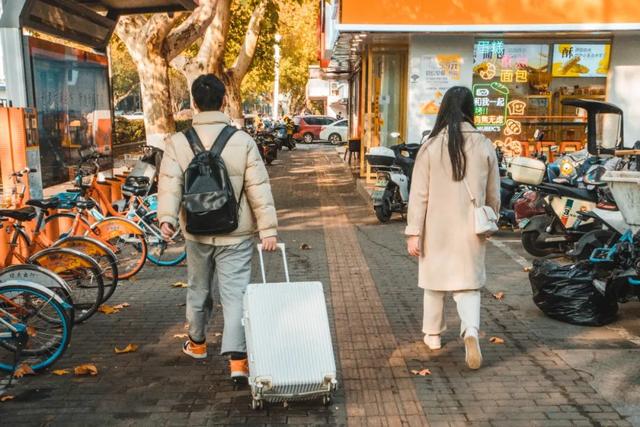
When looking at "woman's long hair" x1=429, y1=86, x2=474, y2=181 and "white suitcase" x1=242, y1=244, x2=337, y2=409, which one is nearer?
"white suitcase" x1=242, y1=244, x2=337, y2=409

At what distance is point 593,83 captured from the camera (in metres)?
13.5

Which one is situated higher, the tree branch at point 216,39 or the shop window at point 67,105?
the tree branch at point 216,39

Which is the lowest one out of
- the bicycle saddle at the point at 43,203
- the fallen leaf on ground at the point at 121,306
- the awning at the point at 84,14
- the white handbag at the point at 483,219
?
the fallen leaf on ground at the point at 121,306

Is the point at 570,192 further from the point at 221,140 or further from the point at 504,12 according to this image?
the point at 504,12

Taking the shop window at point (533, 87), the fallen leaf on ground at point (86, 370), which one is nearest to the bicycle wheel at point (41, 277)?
the fallen leaf on ground at point (86, 370)

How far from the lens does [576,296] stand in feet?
17.8

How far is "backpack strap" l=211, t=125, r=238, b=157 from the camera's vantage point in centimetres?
409

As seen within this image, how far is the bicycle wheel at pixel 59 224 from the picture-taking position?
6.68 m

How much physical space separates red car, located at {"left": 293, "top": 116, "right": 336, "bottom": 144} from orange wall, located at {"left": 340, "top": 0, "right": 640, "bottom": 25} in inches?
990

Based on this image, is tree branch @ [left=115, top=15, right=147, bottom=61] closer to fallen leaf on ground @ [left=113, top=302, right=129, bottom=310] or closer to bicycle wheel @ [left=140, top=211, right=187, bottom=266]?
bicycle wheel @ [left=140, top=211, right=187, bottom=266]

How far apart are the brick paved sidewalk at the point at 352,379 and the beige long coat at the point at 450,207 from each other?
2.22 ft

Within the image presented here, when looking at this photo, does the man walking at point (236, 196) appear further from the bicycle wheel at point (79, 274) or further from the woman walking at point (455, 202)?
the bicycle wheel at point (79, 274)

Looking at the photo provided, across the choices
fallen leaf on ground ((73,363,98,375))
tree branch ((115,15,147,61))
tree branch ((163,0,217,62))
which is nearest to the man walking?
fallen leaf on ground ((73,363,98,375))

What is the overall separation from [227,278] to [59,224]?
3.58 m
